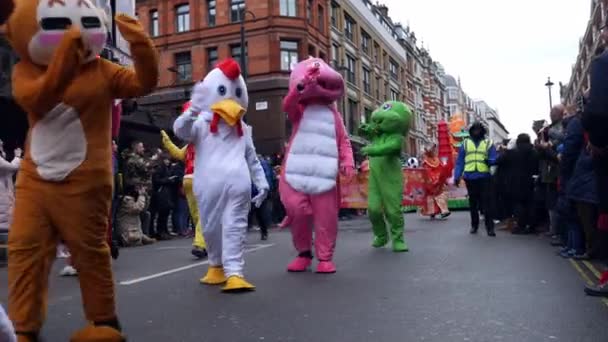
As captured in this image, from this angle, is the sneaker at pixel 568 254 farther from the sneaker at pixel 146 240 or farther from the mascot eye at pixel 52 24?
the sneaker at pixel 146 240

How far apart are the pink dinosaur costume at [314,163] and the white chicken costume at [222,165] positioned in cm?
68

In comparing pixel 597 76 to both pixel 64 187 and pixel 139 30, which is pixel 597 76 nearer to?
pixel 139 30

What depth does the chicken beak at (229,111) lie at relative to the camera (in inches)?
225

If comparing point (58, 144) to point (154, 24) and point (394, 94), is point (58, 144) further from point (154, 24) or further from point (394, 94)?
point (394, 94)

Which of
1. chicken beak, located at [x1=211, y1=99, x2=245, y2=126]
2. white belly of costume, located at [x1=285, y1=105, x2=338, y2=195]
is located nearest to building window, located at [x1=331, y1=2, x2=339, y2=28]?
white belly of costume, located at [x1=285, y1=105, x2=338, y2=195]

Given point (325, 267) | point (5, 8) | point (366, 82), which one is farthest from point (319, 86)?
point (366, 82)

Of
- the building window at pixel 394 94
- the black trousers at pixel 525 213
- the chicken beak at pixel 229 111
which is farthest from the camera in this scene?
the building window at pixel 394 94

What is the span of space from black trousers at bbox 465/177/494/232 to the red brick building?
75.7 ft

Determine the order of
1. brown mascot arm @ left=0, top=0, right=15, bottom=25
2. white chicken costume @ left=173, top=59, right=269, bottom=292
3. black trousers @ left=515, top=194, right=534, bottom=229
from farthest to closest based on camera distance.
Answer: black trousers @ left=515, top=194, right=534, bottom=229 < white chicken costume @ left=173, top=59, right=269, bottom=292 < brown mascot arm @ left=0, top=0, right=15, bottom=25

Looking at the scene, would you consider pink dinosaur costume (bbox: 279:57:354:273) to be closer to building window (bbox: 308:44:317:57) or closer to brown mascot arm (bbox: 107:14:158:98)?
brown mascot arm (bbox: 107:14:158:98)

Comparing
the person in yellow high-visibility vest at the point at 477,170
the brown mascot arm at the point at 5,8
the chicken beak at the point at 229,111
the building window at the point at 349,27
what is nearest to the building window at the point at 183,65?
the building window at the point at 349,27

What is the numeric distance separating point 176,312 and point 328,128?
2876 millimetres

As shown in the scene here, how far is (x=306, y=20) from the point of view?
35.7 metres

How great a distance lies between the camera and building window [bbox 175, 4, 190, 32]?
3722cm
